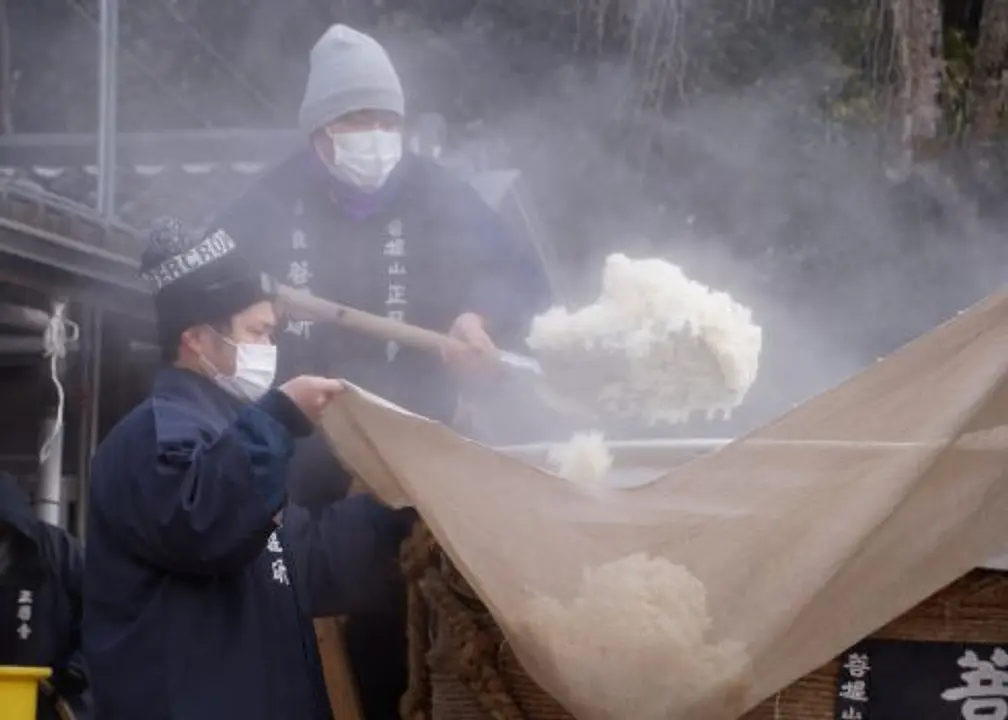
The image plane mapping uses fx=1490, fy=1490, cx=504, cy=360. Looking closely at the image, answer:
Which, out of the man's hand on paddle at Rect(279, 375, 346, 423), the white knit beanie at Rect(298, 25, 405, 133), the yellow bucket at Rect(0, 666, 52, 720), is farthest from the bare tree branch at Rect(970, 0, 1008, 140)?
the man's hand on paddle at Rect(279, 375, 346, 423)

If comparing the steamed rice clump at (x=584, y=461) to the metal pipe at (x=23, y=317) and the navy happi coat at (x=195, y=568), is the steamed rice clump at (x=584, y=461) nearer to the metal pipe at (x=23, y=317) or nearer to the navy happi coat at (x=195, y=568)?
the navy happi coat at (x=195, y=568)

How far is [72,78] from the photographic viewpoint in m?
11.2

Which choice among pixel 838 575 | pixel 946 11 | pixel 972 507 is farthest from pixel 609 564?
pixel 946 11

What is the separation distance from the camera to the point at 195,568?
2826mm

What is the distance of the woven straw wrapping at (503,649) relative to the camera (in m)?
2.61

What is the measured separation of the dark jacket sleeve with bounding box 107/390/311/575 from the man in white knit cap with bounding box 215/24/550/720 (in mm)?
1074

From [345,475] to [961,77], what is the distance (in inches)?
311

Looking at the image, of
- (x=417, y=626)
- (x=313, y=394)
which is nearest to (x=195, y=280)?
(x=313, y=394)

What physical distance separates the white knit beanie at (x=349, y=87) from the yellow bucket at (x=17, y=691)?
5.74ft

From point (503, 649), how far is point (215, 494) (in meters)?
0.60

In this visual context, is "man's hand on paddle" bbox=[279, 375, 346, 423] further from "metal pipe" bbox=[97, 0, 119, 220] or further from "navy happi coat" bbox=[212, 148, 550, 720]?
"metal pipe" bbox=[97, 0, 119, 220]

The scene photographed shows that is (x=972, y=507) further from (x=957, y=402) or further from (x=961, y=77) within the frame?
(x=961, y=77)

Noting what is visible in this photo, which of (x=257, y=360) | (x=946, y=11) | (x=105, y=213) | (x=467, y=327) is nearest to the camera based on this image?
(x=257, y=360)

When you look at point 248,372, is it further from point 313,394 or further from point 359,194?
point 359,194
